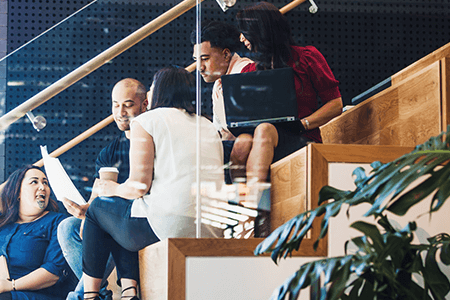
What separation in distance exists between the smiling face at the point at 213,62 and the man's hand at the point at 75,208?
0.78 m

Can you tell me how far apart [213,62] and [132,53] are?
38 cm

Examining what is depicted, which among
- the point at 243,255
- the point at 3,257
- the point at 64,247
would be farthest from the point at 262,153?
the point at 3,257

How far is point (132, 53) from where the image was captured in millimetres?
2590

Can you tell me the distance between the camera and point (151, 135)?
2467 mm

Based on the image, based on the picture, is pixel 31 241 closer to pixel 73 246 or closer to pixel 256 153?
pixel 73 246

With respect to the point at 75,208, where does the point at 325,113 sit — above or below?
above

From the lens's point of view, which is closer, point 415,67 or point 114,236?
point 114,236

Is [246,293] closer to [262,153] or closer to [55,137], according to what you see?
[262,153]

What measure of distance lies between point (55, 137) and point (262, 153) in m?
0.93

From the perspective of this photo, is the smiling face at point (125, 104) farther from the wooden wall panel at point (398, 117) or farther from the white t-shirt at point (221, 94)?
the wooden wall panel at point (398, 117)

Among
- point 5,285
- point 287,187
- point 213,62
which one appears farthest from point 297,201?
point 5,285

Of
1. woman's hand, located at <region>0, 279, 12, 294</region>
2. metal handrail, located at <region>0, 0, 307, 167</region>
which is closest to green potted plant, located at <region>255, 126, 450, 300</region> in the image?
metal handrail, located at <region>0, 0, 307, 167</region>

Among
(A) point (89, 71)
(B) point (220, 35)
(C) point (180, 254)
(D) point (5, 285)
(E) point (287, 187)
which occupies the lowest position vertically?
(D) point (5, 285)

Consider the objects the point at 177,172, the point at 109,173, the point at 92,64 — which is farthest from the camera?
the point at 92,64
